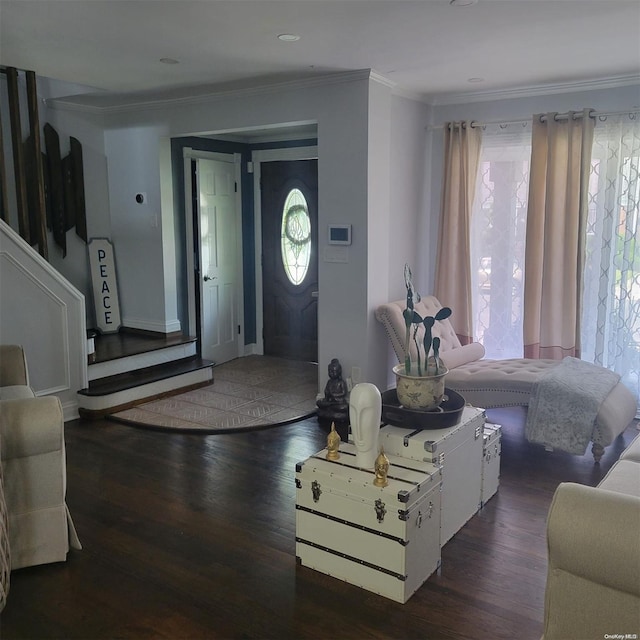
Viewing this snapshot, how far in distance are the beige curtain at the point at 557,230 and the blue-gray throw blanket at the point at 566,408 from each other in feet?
2.78

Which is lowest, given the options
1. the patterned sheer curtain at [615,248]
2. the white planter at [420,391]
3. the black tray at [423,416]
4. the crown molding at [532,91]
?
the black tray at [423,416]

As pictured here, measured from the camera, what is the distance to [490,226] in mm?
5371

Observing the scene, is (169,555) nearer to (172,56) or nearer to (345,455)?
(345,455)

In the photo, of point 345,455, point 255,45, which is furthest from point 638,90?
point 345,455

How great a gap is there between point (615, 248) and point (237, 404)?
318 centimetres

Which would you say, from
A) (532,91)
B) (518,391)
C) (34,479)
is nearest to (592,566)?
(34,479)

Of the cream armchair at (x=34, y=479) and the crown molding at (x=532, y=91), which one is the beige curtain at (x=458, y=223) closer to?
the crown molding at (x=532, y=91)

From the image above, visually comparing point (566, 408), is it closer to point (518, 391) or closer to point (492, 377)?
point (518, 391)

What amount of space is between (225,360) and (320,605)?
4352 millimetres

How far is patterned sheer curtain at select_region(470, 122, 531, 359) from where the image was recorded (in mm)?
5199

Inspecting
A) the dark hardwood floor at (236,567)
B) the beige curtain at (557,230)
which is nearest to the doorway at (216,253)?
the dark hardwood floor at (236,567)

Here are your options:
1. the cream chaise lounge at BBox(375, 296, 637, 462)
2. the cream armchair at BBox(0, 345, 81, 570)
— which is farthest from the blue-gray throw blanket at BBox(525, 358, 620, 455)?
the cream armchair at BBox(0, 345, 81, 570)

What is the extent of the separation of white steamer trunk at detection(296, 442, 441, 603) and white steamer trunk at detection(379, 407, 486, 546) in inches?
2.4

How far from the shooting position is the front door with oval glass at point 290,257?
637 cm
